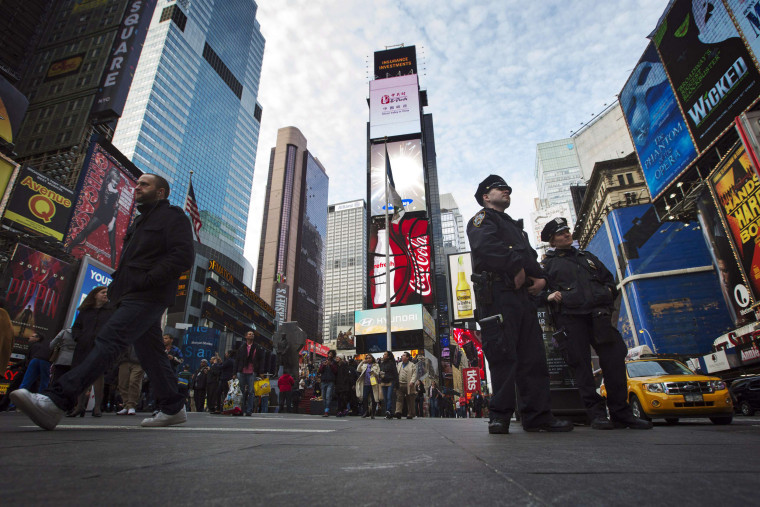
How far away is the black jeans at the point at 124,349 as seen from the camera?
2508mm

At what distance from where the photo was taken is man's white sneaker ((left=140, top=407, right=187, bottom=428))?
317 cm

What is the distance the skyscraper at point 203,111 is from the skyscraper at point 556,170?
265 feet

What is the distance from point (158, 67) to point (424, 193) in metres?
60.6

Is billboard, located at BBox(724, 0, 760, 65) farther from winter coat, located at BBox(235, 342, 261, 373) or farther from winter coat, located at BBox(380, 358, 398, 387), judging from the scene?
winter coat, located at BBox(235, 342, 261, 373)

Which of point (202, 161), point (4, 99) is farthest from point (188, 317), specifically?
point (202, 161)

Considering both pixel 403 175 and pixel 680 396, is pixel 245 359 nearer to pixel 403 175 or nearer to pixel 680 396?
pixel 680 396

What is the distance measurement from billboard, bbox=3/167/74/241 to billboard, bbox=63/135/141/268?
0.69m

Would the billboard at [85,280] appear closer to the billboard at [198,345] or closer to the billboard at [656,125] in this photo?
the billboard at [198,345]

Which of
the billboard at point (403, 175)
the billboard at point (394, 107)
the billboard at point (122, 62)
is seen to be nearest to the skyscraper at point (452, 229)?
the billboard at point (394, 107)

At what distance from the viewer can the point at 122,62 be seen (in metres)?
24.6

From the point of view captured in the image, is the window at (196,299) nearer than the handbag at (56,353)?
No

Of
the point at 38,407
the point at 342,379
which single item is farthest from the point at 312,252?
the point at 38,407

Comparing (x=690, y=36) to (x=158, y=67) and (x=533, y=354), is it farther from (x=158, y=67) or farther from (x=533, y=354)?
(x=158, y=67)

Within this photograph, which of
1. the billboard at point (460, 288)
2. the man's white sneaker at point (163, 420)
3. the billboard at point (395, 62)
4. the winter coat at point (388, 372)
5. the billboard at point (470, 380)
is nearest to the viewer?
the man's white sneaker at point (163, 420)
